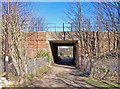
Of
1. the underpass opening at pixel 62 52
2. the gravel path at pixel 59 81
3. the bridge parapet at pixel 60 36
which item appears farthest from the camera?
the underpass opening at pixel 62 52

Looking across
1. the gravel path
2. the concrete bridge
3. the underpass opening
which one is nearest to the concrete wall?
the concrete bridge

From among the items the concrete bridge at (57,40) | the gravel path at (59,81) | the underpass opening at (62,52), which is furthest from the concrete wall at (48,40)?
the gravel path at (59,81)

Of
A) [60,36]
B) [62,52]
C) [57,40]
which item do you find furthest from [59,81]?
[62,52]

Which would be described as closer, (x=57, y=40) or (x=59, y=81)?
(x=59, y=81)

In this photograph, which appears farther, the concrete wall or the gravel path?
the concrete wall

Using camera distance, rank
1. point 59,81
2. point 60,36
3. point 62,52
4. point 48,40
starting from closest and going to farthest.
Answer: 1. point 59,81
2. point 60,36
3. point 48,40
4. point 62,52

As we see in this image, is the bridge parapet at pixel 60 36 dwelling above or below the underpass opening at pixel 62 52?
above

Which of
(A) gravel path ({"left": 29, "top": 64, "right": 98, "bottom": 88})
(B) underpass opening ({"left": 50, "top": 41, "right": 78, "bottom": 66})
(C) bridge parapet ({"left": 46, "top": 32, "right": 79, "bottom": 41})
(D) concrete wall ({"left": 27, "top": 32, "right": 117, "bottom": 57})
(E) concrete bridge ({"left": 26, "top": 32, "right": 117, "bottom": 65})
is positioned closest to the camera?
(A) gravel path ({"left": 29, "top": 64, "right": 98, "bottom": 88})

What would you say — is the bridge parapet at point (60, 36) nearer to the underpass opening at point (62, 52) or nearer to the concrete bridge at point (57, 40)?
the concrete bridge at point (57, 40)

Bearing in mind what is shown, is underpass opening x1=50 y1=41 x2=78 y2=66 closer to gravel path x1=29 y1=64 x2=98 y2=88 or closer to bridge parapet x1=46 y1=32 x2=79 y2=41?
bridge parapet x1=46 y1=32 x2=79 y2=41

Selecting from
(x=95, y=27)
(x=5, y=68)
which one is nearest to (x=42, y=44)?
(x=95, y=27)

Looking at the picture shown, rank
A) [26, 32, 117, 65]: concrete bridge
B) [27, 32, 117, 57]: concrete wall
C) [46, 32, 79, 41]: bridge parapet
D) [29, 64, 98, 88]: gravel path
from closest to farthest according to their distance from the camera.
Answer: [29, 64, 98, 88]: gravel path
[26, 32, 117, 65]: concrete bridge
[27, 32, 117, 57]: concrete wall
[46, 32, 79, 41]: bridge parapet

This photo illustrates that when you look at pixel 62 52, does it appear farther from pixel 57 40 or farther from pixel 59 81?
pixel 59 81

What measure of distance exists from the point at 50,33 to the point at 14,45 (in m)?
12.2
